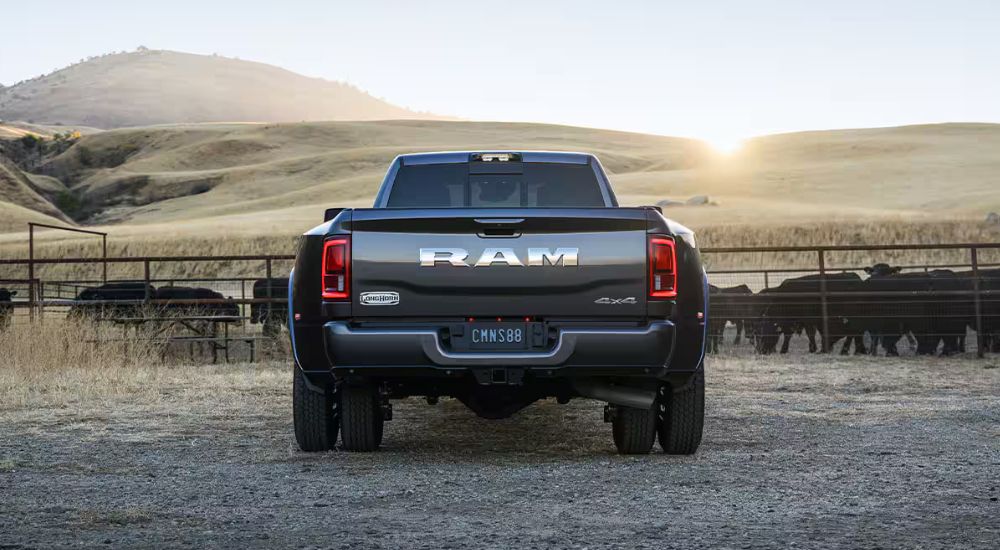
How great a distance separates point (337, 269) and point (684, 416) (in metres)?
2.53

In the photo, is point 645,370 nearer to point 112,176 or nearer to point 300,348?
point 300,348

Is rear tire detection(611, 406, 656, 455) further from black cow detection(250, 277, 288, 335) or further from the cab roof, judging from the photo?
black cow detection(250, 277, 288, 335)

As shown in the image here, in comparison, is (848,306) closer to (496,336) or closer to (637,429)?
(637,429)

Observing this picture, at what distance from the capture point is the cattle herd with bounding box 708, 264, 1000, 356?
19.4 m

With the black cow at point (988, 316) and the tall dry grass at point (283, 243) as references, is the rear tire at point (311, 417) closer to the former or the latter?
the black cow at point (988, 316)

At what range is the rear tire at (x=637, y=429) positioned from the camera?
8367 millimetres

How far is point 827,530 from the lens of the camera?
5742mm

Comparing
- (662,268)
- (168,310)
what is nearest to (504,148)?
(168,310)

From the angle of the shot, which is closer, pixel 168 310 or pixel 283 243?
pixel 168 310

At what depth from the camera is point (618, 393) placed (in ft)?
26.0

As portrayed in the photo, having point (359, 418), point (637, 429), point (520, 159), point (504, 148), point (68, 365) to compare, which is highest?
point (504, 148)

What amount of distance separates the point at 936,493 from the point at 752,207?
59758mm

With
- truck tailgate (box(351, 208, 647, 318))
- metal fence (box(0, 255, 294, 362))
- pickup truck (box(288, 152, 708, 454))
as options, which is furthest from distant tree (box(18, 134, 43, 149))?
truck tailgate (box(351, 208, 647, 318))

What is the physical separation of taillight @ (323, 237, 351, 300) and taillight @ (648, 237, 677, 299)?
1798mm
